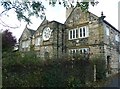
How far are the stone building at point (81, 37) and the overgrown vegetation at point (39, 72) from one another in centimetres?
967

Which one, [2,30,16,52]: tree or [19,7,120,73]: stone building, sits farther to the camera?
[19,7,120,73]: stone building

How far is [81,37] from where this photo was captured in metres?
27.2

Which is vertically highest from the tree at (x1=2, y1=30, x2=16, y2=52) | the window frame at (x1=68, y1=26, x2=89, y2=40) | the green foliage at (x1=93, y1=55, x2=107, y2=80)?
the window frame at (x1=68, y1=26, x2=89, y2=40)

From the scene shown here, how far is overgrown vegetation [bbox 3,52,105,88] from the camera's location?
1159cm

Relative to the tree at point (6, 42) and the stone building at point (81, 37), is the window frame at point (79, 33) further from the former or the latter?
the tree at point (6, 42)

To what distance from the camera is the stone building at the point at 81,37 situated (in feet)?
83.1

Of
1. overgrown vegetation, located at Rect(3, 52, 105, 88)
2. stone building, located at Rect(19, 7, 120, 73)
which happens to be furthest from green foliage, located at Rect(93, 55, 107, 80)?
stone building, located at Rect(19, 7, 120, 73)

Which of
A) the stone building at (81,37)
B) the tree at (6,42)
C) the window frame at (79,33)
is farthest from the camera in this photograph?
the window frame at (79,33)

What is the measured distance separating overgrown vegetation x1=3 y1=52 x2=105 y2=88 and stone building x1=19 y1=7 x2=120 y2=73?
381 inches

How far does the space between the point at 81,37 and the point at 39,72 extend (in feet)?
50.9

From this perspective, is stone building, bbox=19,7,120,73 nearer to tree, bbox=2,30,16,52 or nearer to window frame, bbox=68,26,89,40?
window frame, bbox=68,26,89,40

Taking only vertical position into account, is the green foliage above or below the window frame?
below

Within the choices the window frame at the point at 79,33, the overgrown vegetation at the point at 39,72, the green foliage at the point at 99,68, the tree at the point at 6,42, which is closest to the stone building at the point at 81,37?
the window frame at the point at 79,33

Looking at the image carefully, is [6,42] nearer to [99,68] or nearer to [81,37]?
[81,37]
